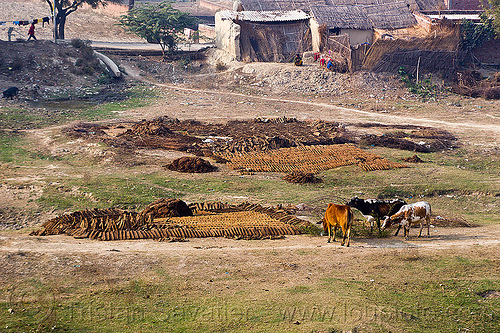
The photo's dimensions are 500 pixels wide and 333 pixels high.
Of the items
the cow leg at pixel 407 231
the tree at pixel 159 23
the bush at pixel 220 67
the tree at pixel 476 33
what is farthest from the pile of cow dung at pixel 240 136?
the tree at pixel 159 23

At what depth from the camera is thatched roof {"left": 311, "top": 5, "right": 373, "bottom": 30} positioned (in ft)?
121

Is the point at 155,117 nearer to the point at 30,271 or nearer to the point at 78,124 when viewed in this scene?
the point at 78,124

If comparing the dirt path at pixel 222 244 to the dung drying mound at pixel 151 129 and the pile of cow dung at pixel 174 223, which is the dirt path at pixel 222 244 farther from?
the dung drying mound at pixel 151 129

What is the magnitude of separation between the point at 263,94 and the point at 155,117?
9154 millimetres

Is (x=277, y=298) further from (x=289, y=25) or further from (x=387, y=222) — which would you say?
(x=289, y=25)

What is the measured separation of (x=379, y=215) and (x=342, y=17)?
28.9m

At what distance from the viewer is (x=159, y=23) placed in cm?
3806

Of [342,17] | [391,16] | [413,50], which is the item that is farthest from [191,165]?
[391,16]

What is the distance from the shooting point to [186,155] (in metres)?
19.3

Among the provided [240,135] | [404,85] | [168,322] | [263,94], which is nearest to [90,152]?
[240,135]

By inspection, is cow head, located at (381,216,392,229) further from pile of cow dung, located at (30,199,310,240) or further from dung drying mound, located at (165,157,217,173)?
dung drying mound, located at (165,157,217,173)

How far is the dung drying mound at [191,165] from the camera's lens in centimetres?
1708

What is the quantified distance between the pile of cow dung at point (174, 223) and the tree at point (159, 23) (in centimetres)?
2811

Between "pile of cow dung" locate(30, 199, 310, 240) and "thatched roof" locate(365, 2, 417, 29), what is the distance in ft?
98.4
